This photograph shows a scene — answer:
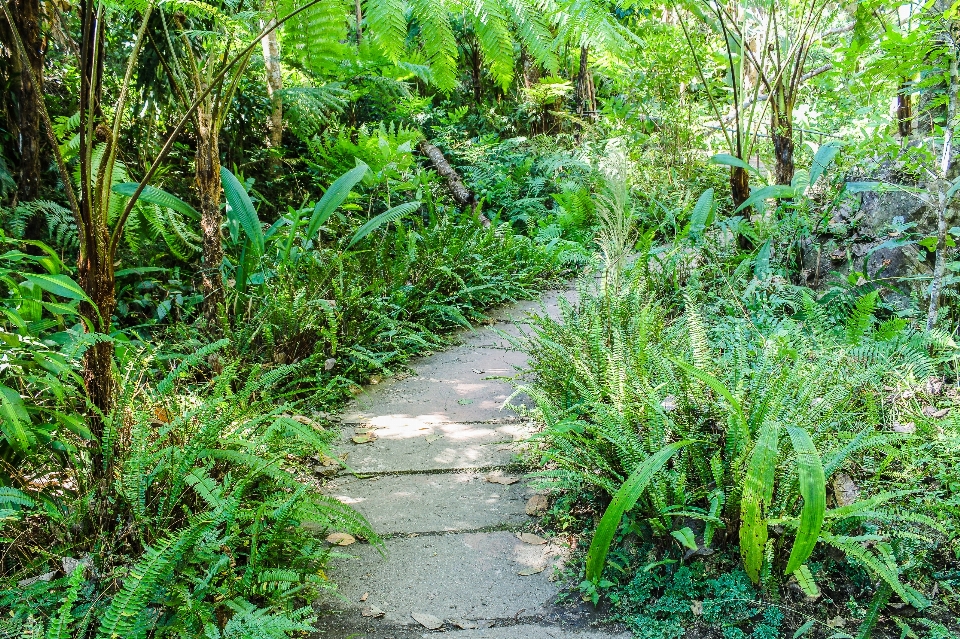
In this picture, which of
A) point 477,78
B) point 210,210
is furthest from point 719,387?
point 477,78

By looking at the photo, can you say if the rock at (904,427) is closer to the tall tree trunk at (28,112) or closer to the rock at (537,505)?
the rock at (537,505)

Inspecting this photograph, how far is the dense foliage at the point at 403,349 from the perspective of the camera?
1.88m

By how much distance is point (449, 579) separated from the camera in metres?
2.18

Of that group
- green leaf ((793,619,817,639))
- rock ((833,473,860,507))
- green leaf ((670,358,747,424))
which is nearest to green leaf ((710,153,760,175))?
rock ((833,473,860,507))

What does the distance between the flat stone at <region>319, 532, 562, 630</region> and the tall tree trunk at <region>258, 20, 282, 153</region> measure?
4964 mm

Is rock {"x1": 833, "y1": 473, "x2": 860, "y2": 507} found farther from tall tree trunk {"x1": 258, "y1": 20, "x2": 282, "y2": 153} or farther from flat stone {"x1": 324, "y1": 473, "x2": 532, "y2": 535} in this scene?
tall tree trunk {"x1": 258, "y1": 20, "x2": 282, "y2": 153}

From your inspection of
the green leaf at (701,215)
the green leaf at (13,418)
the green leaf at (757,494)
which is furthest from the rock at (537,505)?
the green leaf at (701,215)

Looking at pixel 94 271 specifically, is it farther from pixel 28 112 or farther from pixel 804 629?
pixel 28 112

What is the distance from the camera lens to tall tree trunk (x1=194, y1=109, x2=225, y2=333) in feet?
10.7

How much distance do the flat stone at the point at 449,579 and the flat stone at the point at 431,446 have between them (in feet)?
1.89

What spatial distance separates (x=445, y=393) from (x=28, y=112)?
315 centimetres

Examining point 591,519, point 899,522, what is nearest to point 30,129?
point 591,519

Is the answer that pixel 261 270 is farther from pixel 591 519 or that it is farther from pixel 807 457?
pixel 807 457

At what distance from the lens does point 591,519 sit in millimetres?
2432
